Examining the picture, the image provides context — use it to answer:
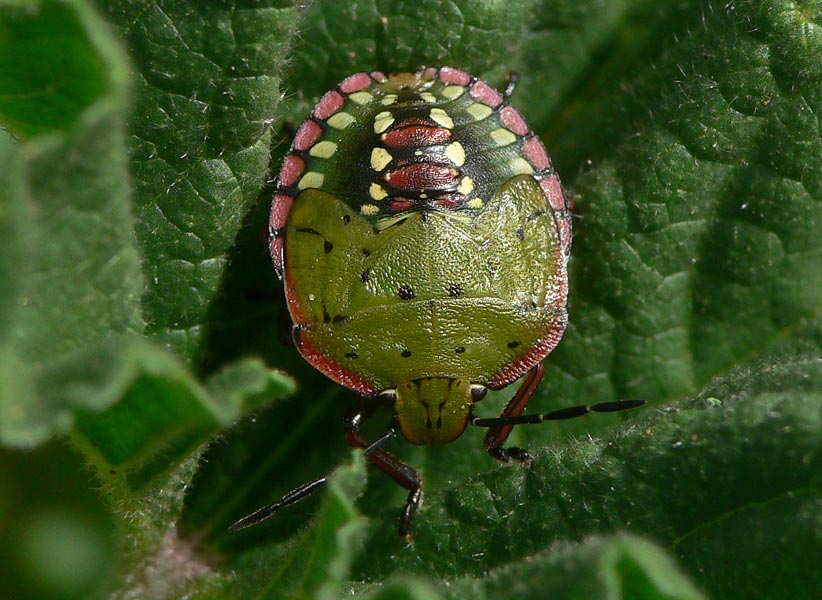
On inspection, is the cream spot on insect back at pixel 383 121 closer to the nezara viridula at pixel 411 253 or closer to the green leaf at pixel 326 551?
the nezara viridula at pixel 411 253

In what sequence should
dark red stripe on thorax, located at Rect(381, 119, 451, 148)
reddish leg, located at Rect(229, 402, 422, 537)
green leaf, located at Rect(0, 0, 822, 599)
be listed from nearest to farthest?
green leaf, located at Rect(0, 0, 822, 599) → reddish leg, located at Rect(229, 402, 422, 537) → dark red stripe on thorax, located at Rect(381, 119, 451, 148)

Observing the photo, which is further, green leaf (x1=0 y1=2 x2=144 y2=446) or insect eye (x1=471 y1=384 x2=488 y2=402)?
insect eye (x1=471 y1=384 x2=488 y2=402)

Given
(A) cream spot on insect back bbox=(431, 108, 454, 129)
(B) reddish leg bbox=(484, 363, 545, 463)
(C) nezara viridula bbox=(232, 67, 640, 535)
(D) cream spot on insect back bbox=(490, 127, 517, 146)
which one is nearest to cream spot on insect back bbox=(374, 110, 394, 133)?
(C) nezara viridula bbox=(232, 67, 640, 535)

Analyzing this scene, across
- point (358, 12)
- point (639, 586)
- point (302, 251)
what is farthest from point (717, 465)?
point (358, 12)

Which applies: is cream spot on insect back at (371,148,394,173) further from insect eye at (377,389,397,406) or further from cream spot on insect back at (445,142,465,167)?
insect eye at (377,389,397,406)

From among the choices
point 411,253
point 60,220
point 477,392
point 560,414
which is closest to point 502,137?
point 411,253

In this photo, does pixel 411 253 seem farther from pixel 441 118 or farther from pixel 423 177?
pixel 441 118

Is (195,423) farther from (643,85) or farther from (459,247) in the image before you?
(643,85)

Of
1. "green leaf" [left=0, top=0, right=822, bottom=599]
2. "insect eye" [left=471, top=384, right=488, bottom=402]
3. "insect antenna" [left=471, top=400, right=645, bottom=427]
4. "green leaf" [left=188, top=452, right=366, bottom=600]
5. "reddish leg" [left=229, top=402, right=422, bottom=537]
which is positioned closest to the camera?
"green leaf" [left=0, top=0, right=822, bottom=599]
